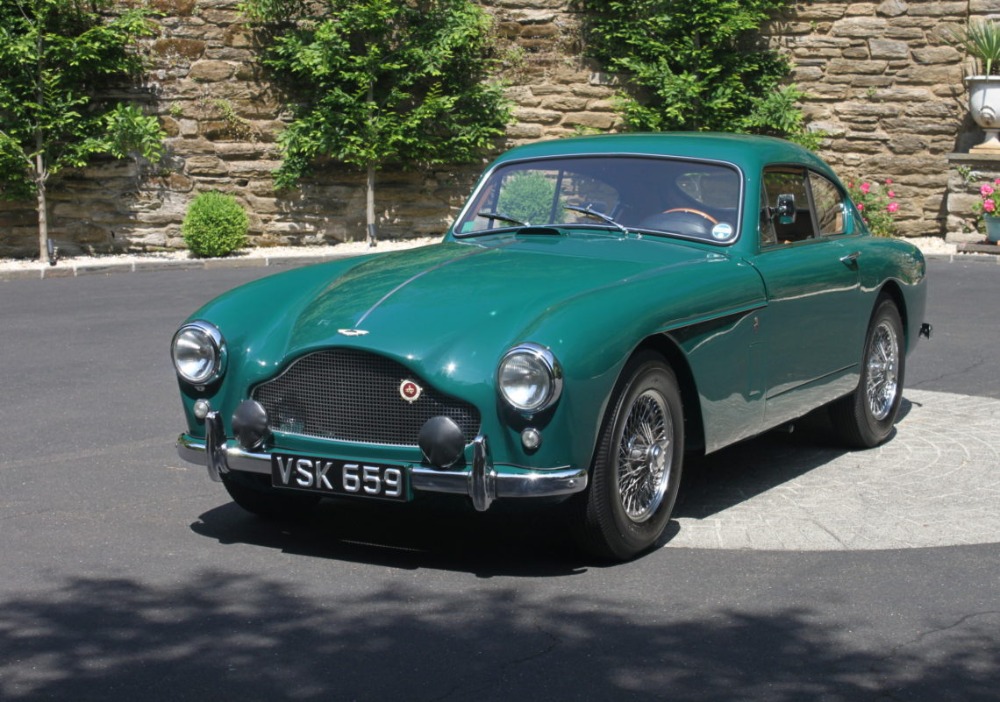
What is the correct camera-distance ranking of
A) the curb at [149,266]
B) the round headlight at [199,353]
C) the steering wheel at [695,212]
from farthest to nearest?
1. the curb at [149,266]
2. the steering wheel at [695,212]
3. the round headlight at [199,353]

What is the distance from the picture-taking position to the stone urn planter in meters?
19.0

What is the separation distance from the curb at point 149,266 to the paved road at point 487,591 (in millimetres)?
9262

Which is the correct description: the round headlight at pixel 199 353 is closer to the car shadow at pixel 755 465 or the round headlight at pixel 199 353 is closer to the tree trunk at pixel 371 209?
the car shadow at pixel 755 465

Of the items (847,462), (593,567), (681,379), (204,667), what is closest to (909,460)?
(847,462)

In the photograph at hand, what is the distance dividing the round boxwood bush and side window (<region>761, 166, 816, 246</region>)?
11710mm

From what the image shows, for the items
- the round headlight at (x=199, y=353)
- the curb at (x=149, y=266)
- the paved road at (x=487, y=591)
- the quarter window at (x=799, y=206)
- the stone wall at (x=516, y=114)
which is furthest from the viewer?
the stone wall at (x=516, y=114)

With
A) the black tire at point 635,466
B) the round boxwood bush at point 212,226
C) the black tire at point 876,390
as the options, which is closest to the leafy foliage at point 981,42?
the round boxwood bush at point 212,226

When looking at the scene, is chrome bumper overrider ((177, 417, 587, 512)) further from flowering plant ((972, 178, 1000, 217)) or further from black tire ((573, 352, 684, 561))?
flowering plant ((972, 178, 1000, 217))

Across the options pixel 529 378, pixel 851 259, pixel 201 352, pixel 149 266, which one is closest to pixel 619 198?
pixel 851 259

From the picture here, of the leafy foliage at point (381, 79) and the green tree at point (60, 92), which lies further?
the leafy foliage at point (381, 79)

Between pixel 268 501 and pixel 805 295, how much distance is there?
8.31ft

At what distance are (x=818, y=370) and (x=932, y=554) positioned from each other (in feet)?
4.49

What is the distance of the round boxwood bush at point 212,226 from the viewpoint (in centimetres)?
1742

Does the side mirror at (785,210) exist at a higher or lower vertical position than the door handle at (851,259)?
higher
